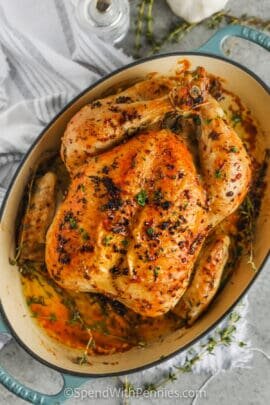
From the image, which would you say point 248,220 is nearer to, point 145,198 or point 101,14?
point 145,198

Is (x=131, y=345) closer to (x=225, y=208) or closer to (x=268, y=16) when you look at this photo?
(x=225, y=208)

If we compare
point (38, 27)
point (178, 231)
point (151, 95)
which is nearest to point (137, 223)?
point (178, 231)

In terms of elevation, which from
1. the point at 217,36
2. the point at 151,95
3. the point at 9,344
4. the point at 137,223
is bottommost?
the point at 9,344

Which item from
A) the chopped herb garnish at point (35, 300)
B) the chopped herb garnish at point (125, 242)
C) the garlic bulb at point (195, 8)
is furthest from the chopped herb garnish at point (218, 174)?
the chopped herb garnish at point (35, 300)

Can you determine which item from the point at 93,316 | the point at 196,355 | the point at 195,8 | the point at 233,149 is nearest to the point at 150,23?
the point at 195,8

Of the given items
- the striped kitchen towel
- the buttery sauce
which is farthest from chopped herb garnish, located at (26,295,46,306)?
the striped kitchen towel

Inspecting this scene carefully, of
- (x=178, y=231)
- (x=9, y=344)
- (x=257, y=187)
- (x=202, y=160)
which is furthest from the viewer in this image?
(x=9, y=344)
